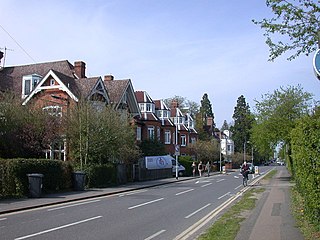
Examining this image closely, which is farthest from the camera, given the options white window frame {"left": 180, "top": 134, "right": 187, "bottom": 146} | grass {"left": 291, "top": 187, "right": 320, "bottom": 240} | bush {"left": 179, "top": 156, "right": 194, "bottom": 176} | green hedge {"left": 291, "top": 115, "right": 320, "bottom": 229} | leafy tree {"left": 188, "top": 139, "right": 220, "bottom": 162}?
white window frame {"left": 180, "top": 134, "right": 187, "bottom": 146}

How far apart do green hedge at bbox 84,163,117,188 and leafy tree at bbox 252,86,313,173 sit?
45.8 feet

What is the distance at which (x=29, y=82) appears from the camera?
40.6 metres

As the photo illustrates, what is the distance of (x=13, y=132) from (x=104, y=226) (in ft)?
53.0

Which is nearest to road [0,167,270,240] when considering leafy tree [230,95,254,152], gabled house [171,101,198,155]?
gabled house [171,101,198,155]

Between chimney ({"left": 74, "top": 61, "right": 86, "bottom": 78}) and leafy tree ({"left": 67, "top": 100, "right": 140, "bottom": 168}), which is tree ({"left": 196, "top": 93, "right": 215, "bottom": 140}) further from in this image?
leafy tree ({"left": 67, "top": 100, "right": 140, "bottom": 168})

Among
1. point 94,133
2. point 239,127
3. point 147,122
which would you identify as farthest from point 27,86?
point 239,127

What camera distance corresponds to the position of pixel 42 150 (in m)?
28.4

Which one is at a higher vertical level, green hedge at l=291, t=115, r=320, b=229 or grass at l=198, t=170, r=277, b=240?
green hedge at l=291, t=115, r=320, b=229

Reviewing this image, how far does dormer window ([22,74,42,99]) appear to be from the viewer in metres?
40.0

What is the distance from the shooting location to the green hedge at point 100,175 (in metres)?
27.1

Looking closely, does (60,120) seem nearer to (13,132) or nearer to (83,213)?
(13,132)

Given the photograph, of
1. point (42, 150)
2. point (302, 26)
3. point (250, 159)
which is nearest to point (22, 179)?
point (42, 150)

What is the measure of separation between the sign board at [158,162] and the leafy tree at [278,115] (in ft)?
36.5

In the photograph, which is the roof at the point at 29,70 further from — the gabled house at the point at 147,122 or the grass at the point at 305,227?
the grass at the point at 305,227
